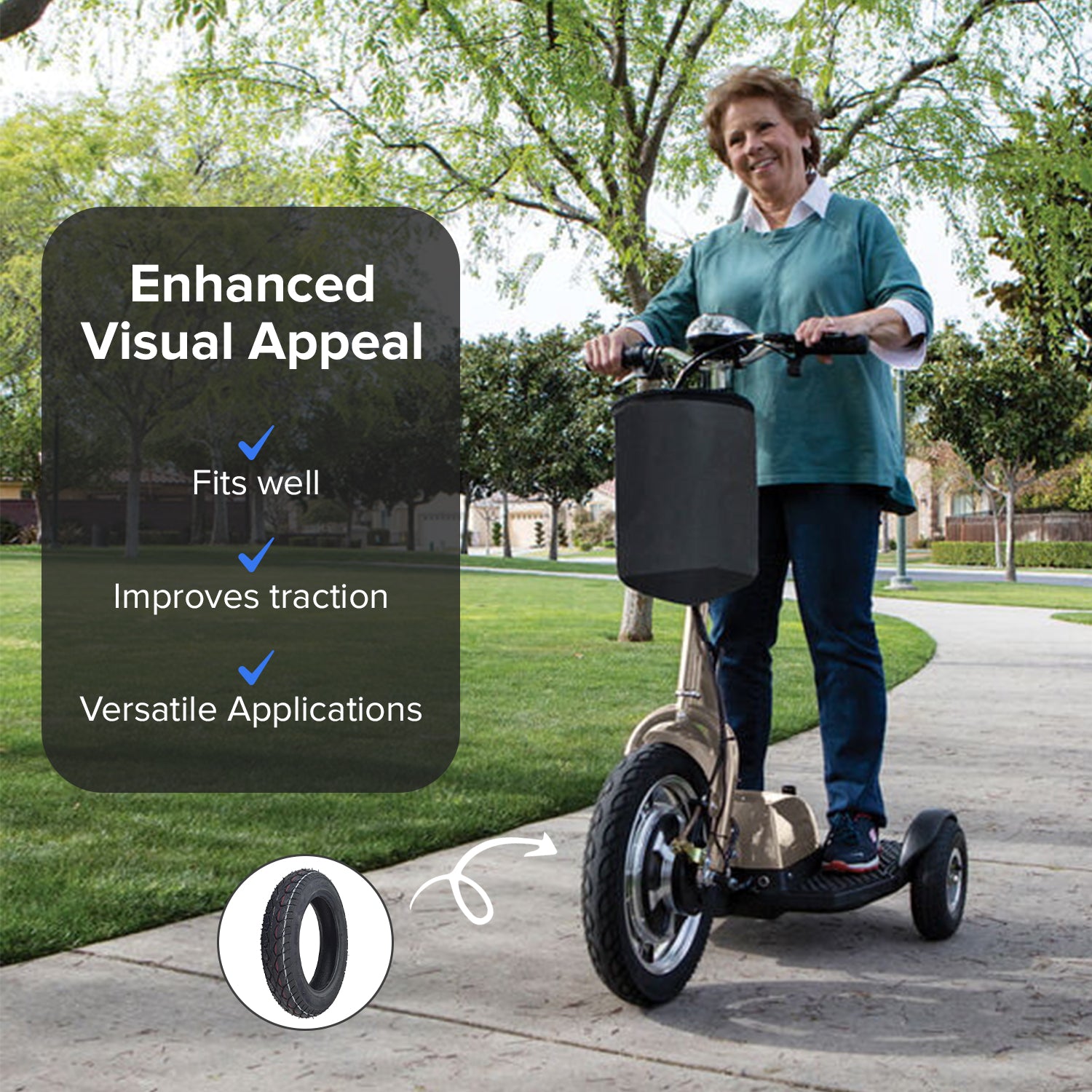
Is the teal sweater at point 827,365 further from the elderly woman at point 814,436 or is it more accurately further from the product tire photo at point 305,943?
the product tire photo at point 305,943

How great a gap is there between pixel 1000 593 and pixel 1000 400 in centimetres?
786

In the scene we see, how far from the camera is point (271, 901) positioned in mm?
2777

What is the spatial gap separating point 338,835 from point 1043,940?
212 centimetres

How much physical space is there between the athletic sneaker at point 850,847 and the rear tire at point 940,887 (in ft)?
0.39

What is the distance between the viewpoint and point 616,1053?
8.54ft

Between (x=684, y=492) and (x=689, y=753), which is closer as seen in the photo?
(x=684, y=492)

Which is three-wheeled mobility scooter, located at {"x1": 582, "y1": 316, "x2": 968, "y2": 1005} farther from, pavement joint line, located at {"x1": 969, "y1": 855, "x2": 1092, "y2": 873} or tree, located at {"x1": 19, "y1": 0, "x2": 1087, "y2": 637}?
tree, located at {"x1": 19, "y1": 0, "x2": 1087, "y2": 637}

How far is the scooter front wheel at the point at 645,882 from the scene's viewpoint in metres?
2.78

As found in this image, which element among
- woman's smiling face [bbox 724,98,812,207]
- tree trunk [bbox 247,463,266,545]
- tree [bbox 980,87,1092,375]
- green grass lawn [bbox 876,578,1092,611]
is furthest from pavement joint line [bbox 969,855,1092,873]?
green grass lawn [bbox 876,578,1092,611]

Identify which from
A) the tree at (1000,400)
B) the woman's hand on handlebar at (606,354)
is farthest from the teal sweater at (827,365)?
the tree at (1000,400)

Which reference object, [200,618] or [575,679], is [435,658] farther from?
[200,618]

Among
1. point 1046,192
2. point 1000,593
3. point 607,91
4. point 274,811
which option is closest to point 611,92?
point 607,91

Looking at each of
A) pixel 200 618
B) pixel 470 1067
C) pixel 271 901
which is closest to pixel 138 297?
pixel 271 901

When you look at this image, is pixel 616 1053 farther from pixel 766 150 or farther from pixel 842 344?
pixel 766 150
